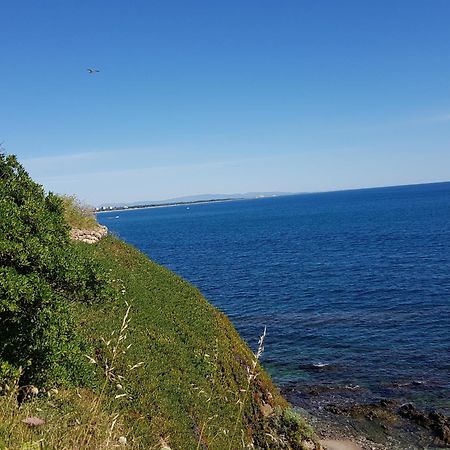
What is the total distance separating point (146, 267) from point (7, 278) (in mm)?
23850

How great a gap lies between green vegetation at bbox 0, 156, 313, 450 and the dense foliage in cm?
3

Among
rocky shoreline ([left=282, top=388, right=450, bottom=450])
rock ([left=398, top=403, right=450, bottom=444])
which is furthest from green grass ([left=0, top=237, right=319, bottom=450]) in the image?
rock ([left=398, top=403, right=450, bottom=444])

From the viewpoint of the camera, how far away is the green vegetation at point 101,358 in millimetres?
8172

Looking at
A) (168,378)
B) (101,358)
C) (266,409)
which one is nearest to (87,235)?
(168,378)

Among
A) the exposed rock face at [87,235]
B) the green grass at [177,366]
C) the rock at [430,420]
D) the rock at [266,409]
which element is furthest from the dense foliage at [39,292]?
the rock at [430,420]

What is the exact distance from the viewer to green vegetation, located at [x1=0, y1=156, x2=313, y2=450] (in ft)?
26.8

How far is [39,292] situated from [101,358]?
25.1ft

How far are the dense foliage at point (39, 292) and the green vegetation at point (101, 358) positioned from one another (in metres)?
0.03

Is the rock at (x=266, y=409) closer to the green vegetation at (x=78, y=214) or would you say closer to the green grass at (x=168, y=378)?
the green grass at (x=168, y=378)

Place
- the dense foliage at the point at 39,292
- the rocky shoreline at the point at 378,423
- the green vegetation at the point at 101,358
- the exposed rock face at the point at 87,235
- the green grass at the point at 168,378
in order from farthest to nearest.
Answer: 1. the exposed rock face at the point at 87,235
2. the rocky shoreline at the point at 378,423
3. the green grass at the point at 168,378
4. the dense foliage at the point at 39,292
5. the green vegetation at the point at 101,358

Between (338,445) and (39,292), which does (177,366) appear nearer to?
(39,292)

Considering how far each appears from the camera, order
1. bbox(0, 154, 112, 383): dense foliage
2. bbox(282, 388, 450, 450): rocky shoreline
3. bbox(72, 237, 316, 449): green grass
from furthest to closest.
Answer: bbox(282, 388, 450, 450): rocky shoreline
bbox(72, 237, 316, 449): green grass
bbox(0, 154, 112, 383): dense foliage

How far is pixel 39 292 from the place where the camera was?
11.0 m

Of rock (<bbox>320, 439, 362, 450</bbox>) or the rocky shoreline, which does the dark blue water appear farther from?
rock (<bbox>320, 439, 362, 450</bbox>)
